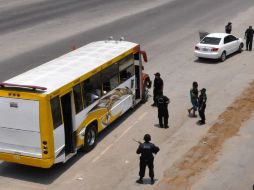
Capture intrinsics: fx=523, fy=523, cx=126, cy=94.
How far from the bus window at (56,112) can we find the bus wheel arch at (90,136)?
1.95m

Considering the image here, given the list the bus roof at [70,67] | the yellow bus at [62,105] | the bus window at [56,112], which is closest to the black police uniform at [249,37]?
the bus roof at [70,67]

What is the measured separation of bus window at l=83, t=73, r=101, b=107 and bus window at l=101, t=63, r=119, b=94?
384mm

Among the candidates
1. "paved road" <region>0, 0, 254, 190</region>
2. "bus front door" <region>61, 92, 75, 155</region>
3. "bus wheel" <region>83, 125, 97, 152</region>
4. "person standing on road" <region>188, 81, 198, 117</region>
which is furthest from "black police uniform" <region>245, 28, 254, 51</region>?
"bus front door" <region>61, 92, 75, 155</region>

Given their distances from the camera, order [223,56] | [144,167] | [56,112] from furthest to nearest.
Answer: [223,56], [56,112], [144,167]

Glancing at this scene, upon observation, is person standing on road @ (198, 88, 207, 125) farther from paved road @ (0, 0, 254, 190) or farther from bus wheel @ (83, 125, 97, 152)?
bus wheel @ (83, 125, 97, 152)

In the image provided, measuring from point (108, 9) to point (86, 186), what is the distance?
34.4 m

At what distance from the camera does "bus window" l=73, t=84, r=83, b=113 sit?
16359mm

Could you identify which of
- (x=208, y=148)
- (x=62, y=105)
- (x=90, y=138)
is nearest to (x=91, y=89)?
(x=90, y=138)

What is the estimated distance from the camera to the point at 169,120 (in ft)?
66.5

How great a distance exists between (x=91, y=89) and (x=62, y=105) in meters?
1.77

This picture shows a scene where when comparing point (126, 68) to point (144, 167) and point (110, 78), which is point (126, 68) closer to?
point (110, 78)

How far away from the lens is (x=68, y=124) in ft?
53.0

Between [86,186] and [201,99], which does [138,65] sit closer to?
[201,99]

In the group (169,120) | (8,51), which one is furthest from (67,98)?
(8,51)
